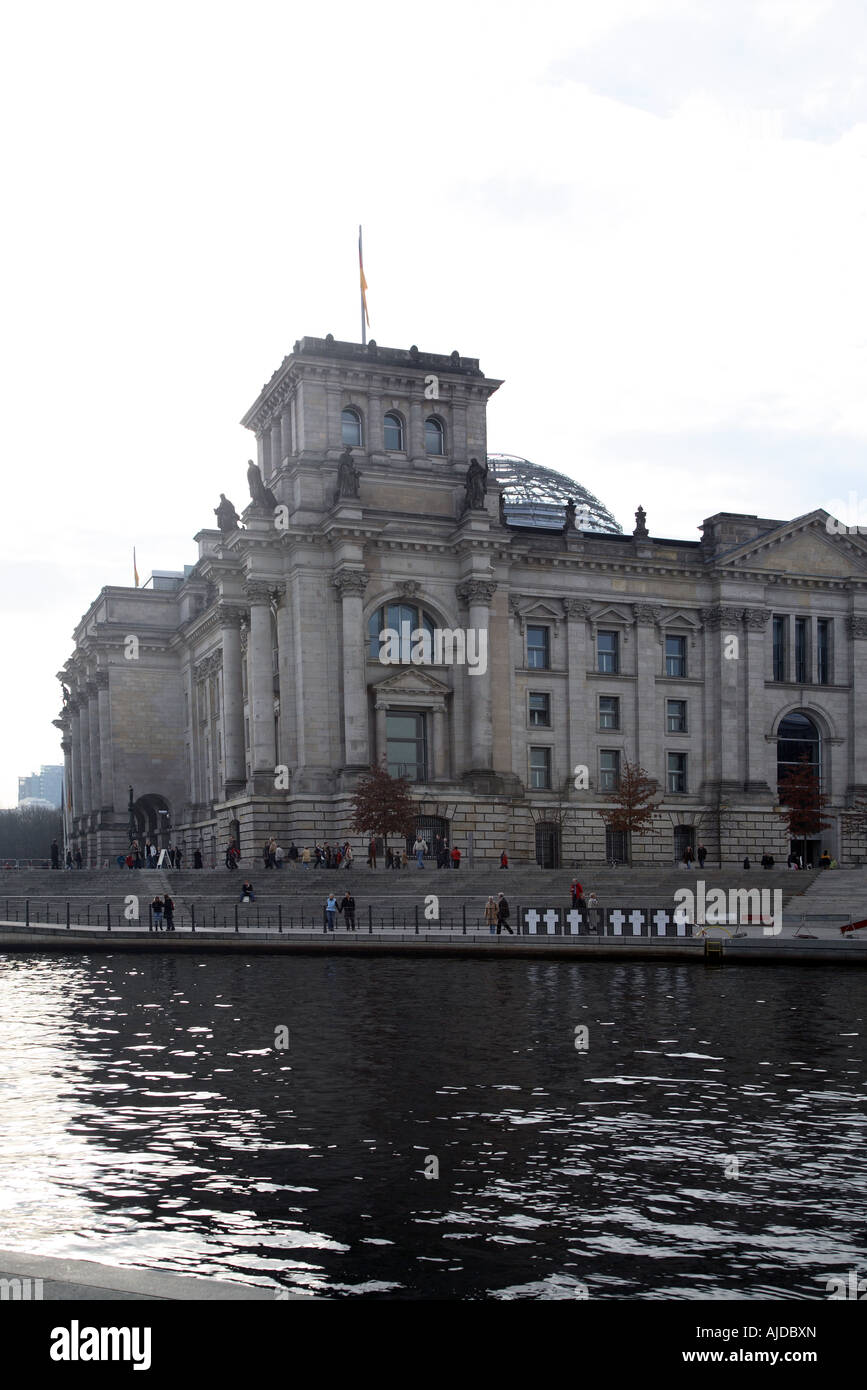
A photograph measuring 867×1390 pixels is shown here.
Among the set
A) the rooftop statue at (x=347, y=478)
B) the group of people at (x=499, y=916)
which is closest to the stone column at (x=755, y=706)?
the rooftop statue at (x=347, y=478)

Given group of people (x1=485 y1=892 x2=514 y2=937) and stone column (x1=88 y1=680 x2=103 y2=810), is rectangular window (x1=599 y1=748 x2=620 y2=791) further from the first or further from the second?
stone column (x1=88 y1=680 x2=103 y2=810)

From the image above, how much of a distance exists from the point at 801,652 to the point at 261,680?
3263 centimetres

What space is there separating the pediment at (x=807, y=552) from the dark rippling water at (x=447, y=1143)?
53123 millimetres

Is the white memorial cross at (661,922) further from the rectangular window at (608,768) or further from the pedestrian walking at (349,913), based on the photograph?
the rectangular window at (608,768)

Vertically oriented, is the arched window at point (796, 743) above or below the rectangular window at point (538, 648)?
below

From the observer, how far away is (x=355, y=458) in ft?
235

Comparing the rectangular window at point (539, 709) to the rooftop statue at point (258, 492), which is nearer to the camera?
the rooftop statue at point (258, 492)

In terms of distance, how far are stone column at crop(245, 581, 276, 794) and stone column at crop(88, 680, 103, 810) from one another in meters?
32.3

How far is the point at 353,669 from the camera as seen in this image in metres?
68.1

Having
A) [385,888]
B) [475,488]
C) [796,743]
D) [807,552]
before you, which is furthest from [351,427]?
[796,743]

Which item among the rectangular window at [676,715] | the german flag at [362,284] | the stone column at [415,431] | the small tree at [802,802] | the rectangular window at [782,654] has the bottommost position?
the small tree at [802,802]

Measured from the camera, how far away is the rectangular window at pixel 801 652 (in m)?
80.8

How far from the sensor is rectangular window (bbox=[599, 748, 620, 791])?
76.7m

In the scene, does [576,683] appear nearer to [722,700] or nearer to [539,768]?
[539,768]
